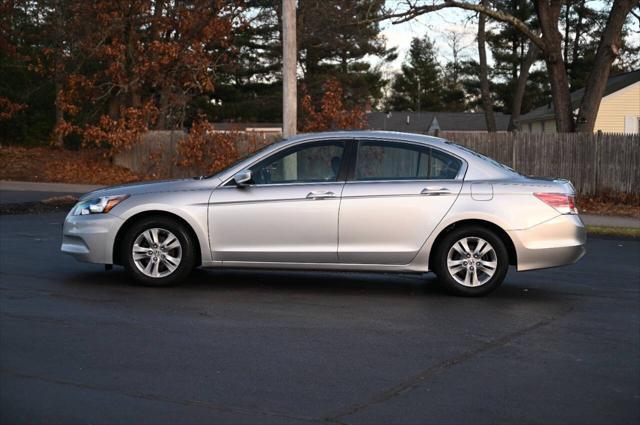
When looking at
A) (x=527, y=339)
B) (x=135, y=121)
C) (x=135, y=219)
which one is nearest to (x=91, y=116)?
(x=135, y=121)

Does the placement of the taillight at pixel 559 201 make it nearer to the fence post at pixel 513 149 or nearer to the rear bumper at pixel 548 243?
the rear bumper at pixel 548 243

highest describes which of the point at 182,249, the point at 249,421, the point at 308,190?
the point at 308,190

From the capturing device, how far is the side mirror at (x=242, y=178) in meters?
9.31

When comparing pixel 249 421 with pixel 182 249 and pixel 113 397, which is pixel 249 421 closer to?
pixel 113 397

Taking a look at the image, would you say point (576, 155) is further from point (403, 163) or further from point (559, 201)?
point (403, 163)

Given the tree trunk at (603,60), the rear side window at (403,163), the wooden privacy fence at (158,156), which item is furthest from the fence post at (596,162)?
the rear side window at (403,163)

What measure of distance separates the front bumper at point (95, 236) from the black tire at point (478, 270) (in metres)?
3.22

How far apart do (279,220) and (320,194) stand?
48cm

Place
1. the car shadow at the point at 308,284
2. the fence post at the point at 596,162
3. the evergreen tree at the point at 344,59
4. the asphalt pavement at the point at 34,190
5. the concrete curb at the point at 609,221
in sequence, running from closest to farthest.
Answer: the car shadow at the point at 308,284 → the concrete curb at the point at 609,221 → the asphalt pavement at the point at 34,190 → the fence post at the point at 596,162 → the evergreen tree at the point at 344,59

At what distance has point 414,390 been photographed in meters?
6.01

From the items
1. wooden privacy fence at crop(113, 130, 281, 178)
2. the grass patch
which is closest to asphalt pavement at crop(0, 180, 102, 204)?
wooden privacy fence at crop(113, 130, 281, 178)

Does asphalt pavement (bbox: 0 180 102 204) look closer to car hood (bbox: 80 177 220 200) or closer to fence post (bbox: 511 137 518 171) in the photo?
fence post (bbox: 511 137 518 171)

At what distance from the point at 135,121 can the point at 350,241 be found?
2272 cm

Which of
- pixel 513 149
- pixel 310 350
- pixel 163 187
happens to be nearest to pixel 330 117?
pixel 513 149
